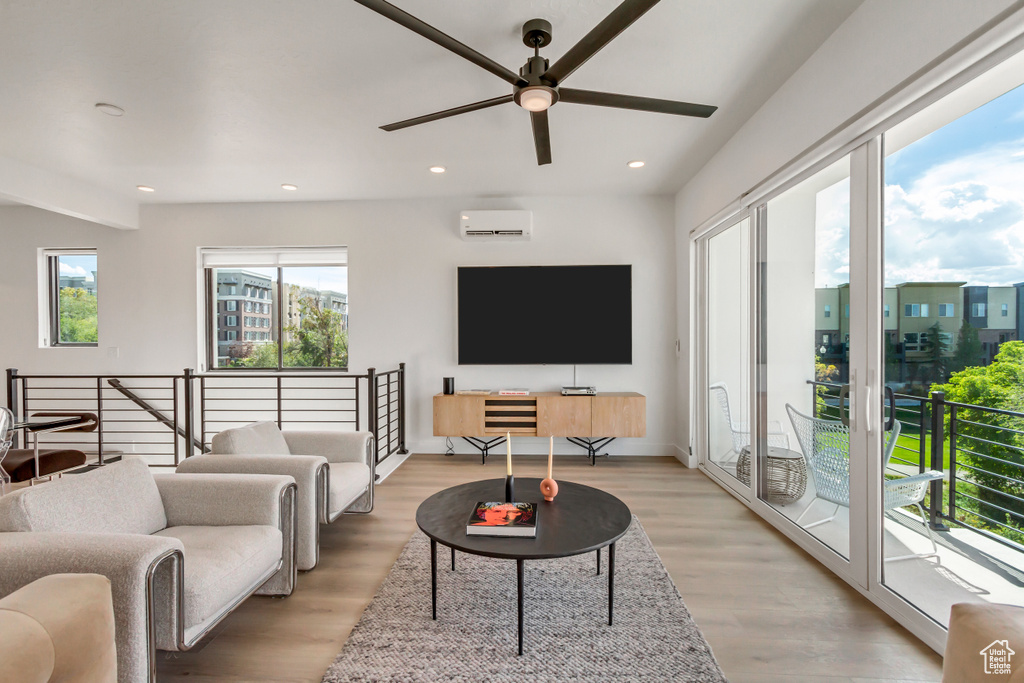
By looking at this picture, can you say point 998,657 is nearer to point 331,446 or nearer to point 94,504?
point 94,504

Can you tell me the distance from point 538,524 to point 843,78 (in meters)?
2.39

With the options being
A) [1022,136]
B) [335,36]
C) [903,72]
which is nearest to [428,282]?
[335,36]

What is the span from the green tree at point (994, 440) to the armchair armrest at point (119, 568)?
8.51ft

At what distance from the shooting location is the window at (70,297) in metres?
5.05

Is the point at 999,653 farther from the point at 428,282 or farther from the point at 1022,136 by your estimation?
the point at 428,282

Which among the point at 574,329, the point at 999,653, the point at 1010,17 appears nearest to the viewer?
the point at 999,653

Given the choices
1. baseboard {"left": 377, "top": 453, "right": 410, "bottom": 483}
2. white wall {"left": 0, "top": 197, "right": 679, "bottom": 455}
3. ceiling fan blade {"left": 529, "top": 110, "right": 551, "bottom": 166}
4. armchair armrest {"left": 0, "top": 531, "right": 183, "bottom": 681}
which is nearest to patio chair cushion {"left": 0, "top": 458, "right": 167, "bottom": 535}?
armchair armrest {"left": 0, "top": 531, "right": 183, "bottom": 681}

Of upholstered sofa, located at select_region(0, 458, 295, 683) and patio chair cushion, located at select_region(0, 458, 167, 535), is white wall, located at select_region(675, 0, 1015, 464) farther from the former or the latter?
patio chair cushion, located at select_region(0, 458, 167, 535)

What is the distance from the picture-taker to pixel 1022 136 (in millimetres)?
1503

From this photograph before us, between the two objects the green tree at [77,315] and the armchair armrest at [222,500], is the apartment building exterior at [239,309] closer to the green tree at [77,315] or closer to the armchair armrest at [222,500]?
the green tree at [77,315]

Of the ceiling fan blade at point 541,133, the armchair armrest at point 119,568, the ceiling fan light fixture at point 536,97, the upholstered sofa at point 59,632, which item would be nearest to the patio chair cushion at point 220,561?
the armchair armrest at point 119,568

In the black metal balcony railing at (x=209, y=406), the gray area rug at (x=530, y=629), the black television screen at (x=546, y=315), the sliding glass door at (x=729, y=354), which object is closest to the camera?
the gray area rug at (x=530, y=629)

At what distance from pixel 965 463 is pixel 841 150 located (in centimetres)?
147

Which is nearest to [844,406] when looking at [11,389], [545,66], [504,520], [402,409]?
[504,520]
